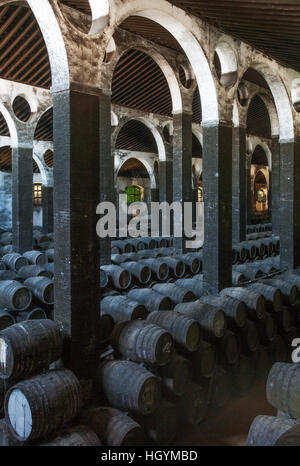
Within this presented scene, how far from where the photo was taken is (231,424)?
5.45m

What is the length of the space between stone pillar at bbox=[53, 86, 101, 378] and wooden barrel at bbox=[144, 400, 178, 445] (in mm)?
1129

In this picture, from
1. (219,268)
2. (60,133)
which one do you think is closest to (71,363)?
(60,133)

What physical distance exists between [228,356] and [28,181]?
34.0 ft

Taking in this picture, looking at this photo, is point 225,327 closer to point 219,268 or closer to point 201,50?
point 219,268

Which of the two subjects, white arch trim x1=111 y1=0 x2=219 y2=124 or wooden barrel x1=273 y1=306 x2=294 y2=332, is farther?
wooden barrel x1=273 y1=306 x2=294 y2=332

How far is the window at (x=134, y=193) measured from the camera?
32375 mm

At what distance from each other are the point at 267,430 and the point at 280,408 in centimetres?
63

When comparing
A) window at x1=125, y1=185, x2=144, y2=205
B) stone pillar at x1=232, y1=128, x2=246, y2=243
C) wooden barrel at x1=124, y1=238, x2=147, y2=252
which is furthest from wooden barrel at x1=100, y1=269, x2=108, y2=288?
window at x1=125, y1=185, x2=144, y2=205

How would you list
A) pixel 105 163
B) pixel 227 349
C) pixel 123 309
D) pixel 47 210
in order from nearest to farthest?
pixel 227 349 → pixel 123 309 → pixel 105 163 → pixel 47 210

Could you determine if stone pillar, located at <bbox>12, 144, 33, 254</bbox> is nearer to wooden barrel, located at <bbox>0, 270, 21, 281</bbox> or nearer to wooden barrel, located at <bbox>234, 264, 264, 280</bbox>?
wooden barrel, located at <bbox>0, 270, 21, 281</bbox>

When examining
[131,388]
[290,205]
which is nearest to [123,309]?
[131,388]

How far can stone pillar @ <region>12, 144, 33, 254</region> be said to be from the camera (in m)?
13.6

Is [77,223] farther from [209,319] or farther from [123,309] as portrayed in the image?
[209,319]

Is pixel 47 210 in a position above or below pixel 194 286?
above
